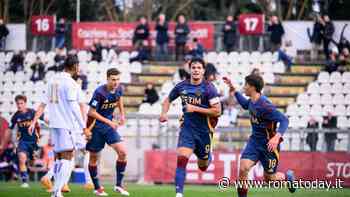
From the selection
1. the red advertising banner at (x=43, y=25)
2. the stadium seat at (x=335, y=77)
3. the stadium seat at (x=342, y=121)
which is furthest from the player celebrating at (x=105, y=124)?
the red advertising banner at (x=43, y=25)

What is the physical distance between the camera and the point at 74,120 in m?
15.8

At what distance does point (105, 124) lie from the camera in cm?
1798

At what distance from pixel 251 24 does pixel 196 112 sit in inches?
734

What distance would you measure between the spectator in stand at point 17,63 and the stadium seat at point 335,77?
12.0m

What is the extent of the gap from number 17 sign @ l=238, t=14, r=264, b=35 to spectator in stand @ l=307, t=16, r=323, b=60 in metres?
1.85

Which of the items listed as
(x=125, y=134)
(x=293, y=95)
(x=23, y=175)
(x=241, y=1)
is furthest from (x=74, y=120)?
(x=241, y=1)

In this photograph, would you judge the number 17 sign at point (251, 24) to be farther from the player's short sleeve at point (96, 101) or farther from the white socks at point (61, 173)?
the white socks at point (61, 173)

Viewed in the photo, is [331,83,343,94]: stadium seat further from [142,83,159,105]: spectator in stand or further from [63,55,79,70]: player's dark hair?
[63,55,79,70]: player's dark hair

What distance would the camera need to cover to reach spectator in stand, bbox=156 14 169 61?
33.8 meters

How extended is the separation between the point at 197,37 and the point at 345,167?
1151 cm

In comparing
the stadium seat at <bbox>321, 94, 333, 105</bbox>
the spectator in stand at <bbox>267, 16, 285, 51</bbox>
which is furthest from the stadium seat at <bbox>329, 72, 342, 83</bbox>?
the spectator in stand at <bbox>267, 16, 285, 51</bbox>

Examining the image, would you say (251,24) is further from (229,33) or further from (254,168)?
(254,168)

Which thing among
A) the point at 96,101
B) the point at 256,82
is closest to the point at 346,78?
the point at 96,101

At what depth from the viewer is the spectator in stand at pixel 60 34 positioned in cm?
3553
